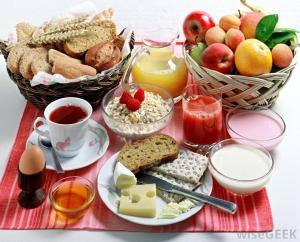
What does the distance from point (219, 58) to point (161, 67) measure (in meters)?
0.22

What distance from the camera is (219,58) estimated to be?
4.73 ft

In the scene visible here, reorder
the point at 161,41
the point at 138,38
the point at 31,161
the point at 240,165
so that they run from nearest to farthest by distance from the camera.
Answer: the point at 31,161 < the point at 240,165 < the point at 161,41 < the point at 138,38

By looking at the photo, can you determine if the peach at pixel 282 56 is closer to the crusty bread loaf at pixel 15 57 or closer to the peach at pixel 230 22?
the peach at pixel 230 22

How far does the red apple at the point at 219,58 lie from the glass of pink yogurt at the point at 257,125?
127 mm

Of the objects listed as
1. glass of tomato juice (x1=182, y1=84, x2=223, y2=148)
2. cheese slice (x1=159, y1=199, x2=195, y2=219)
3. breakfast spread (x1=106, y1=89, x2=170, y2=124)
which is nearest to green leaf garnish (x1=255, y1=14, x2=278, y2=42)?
glass of tomato juice (x1=182, y1=84, x2=223, y2=148)

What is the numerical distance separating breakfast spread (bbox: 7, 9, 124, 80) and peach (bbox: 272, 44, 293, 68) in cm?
44

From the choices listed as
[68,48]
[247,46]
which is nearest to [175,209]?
[247,46]

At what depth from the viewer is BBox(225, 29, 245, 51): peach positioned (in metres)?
1.47

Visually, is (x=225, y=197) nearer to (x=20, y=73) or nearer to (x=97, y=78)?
(x=97, y=78)

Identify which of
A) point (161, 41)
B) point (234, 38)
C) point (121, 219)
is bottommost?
point (121, 219)

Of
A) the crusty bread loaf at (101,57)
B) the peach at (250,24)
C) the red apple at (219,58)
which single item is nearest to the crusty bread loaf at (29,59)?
the crusty bread loaf at (101,57)

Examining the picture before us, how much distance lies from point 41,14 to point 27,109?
0.74m

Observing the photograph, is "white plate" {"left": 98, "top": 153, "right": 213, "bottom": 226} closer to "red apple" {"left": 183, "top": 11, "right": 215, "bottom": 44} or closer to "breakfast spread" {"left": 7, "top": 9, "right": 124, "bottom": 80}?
"breakfast spread" {"left": 7, "top": 9, "right": 124, "bottom": 80}

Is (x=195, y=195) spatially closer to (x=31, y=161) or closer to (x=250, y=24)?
(x=31, y=161)
